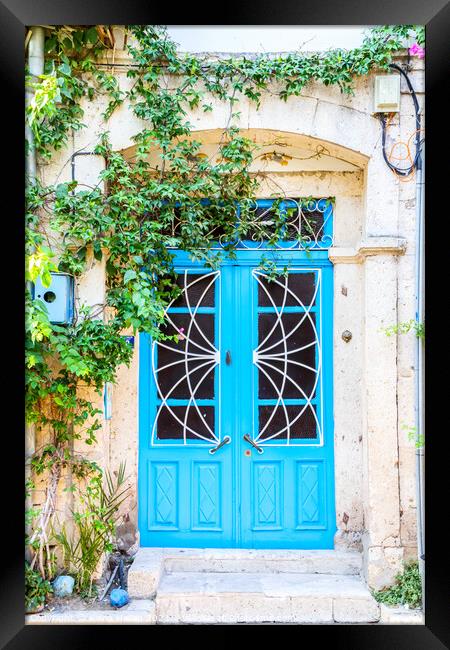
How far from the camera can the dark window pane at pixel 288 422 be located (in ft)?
14.8

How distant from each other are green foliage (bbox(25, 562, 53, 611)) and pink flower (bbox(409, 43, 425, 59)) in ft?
14.7

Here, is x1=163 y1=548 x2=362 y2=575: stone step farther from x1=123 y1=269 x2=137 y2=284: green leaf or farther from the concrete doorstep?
x1=123 y1=269 x2=137 y2=284: green leaf

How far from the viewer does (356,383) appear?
4508 millimetres

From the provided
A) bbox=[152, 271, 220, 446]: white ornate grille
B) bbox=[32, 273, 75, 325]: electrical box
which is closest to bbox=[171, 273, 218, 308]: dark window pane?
bbox=[152, 271, 220, 446]: white ornate grille

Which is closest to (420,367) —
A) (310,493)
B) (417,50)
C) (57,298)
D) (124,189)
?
(310,493)

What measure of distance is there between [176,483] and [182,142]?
2.62m

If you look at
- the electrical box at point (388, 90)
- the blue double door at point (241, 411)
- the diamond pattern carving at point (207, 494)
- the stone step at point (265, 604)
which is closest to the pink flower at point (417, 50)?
the electrical box at point (388, 90)

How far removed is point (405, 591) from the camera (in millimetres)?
3910

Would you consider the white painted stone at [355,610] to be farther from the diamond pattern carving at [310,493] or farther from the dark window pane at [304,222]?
the dark window pane at [304,222]

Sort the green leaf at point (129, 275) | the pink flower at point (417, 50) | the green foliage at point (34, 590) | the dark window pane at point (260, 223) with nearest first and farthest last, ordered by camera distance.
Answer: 1. the green foliage at point (34, 590)
2. the green leaf at point (129, 275)
3. the pink flower at point (417, 50)
4. the dark window pane at point (260, 223)

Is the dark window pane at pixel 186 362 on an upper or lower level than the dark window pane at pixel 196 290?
lower

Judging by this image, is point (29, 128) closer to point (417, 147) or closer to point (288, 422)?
point (417, 147)
